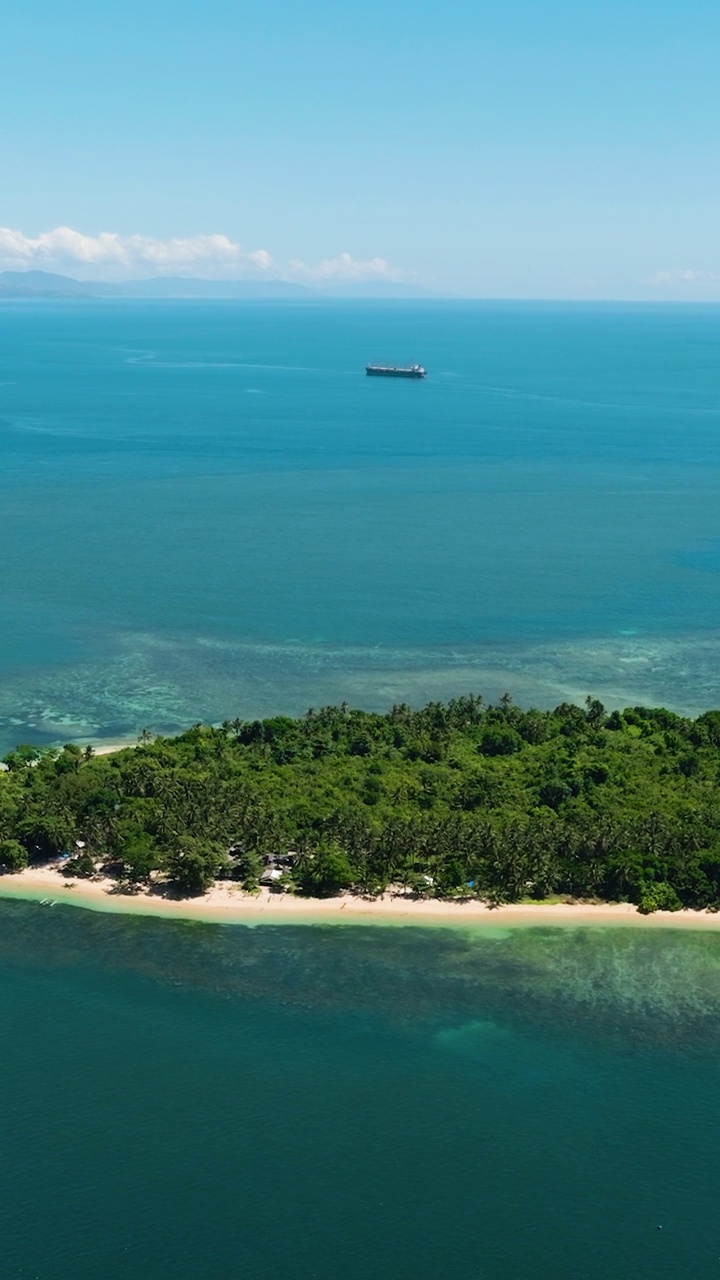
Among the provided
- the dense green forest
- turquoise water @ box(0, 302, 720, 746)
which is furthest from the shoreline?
turquoise water @ box(0, 302, 720, 746)

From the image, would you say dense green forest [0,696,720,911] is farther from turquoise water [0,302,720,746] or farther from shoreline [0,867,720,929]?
turquoise water [0,302,720,746]

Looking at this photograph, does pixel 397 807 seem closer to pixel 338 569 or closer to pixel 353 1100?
pixel 353 1100

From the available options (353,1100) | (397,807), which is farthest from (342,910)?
(353,1100)

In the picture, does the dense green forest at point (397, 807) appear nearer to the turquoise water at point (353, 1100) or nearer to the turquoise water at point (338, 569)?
the turquoise water at point (353, 1100)

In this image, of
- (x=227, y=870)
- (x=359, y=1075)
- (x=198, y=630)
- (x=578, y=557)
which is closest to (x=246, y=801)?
(x=227, y=870)

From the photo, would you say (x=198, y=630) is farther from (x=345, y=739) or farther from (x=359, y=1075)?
(x=359, y=1075)

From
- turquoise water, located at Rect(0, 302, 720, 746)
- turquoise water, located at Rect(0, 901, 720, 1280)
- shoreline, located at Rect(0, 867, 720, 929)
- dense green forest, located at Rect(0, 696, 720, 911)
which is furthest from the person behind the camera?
turquoise water, located at Rect(0, 302, 720, 746)
